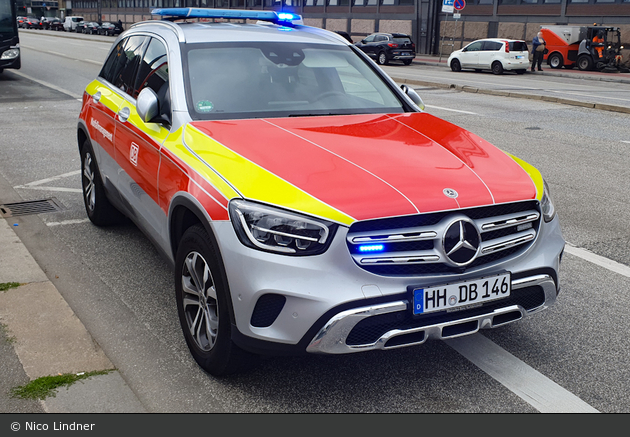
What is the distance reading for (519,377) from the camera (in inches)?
137

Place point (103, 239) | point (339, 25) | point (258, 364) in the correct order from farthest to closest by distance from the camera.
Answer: point (339, 25) → point (103, 239) → point (258, 364)

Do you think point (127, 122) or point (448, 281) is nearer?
point (448, 281)

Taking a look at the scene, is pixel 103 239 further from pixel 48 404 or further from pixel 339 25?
pixel 339 25

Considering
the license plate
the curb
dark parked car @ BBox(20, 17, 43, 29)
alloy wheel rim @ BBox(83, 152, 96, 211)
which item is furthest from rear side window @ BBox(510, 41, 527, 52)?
dark parked car @ BBox(20, 17, 43, 29)

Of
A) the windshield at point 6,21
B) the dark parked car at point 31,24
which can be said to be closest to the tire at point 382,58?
the windshield at point 6,21

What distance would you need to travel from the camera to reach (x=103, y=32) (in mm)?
71438

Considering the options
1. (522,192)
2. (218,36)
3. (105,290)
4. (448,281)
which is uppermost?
(218,36)

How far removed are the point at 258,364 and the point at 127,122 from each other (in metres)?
2.11

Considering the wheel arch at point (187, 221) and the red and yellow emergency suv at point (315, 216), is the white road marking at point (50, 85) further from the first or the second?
the wheel arch at point (187, 221)

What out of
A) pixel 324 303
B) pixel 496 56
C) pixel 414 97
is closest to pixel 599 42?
pixel 496 56

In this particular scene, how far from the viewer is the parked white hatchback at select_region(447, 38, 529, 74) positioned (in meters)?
29.1

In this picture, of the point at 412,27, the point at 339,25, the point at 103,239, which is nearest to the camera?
the point at 103,239

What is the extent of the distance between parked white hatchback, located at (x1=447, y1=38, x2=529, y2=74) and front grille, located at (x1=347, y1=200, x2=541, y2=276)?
27.7 meters

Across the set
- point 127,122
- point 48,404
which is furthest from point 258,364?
point 127,122
